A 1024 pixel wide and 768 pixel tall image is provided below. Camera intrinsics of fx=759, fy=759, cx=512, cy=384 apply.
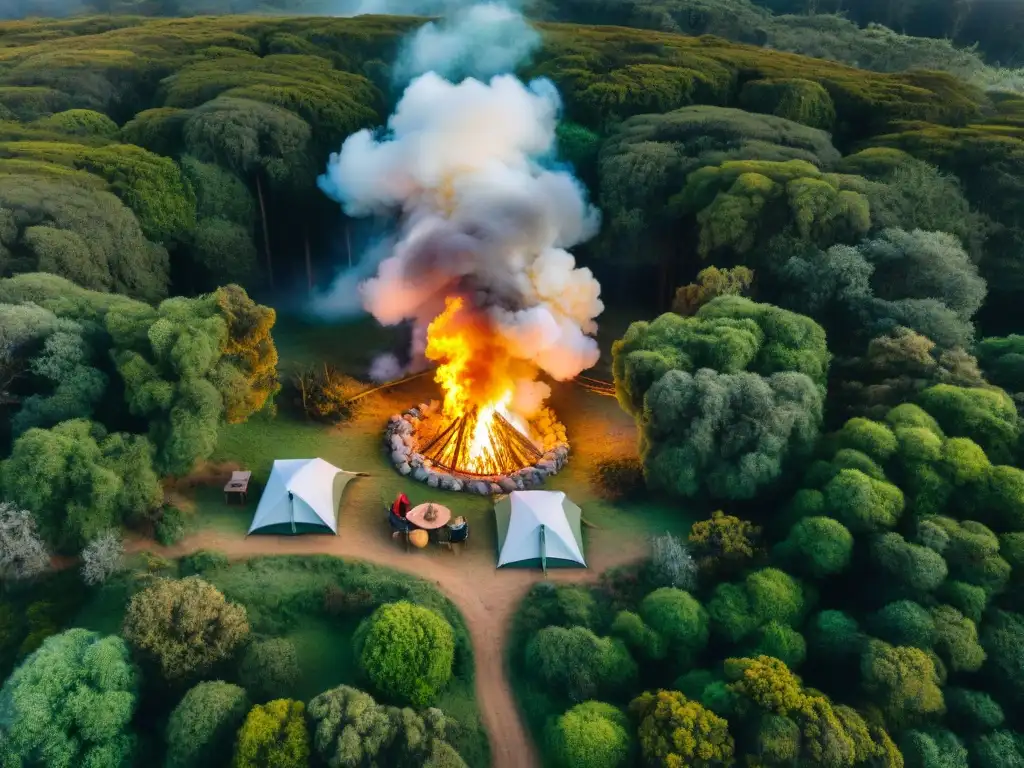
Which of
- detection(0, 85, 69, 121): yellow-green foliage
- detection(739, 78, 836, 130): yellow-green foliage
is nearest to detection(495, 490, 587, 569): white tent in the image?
detection(739, 78, 836, 130): yellow-green foliage

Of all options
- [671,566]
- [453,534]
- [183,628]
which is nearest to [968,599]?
[671,566]

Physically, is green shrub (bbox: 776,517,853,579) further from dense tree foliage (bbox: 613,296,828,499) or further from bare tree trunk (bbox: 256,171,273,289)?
bare tree trunk (bbox: 256,171,273,289)

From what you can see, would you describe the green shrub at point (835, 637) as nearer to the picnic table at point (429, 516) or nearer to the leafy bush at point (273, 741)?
the picnic table at point (429, 516)

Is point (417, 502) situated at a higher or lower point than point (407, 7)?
lower

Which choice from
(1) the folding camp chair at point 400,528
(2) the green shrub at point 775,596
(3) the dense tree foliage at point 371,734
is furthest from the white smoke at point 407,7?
(3) the dense tree foliage at point 371,734

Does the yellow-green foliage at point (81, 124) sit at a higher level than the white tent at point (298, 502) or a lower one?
higher

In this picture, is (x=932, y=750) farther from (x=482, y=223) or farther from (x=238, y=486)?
(x=482, y=223)
